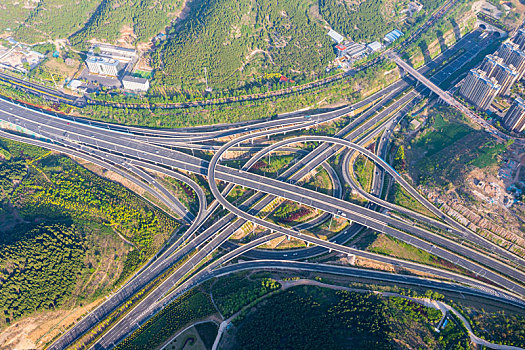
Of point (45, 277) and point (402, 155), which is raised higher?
point (402, 155)

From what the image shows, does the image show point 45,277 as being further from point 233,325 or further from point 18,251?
point 233,325

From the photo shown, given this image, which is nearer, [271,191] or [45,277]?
[45,277]

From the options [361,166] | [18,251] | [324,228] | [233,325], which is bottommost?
[233,325]

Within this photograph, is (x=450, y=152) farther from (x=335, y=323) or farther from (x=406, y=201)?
(x=335, y=323)

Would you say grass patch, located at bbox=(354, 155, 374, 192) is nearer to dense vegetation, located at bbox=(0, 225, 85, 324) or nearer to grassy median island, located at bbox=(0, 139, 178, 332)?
grassy median island, located at bbox=(0, 139, 178, 332)

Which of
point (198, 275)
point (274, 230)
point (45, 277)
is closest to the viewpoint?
point (45, 277)

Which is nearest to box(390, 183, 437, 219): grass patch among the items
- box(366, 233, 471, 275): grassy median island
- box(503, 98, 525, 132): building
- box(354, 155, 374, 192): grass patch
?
box(354, 155, 374, 192): grass patch

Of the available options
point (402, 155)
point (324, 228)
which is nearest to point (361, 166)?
point (402, 155)

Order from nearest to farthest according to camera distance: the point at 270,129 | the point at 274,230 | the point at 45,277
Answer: the point at 45,277 → the point at 274,230 → the point at 270,129
